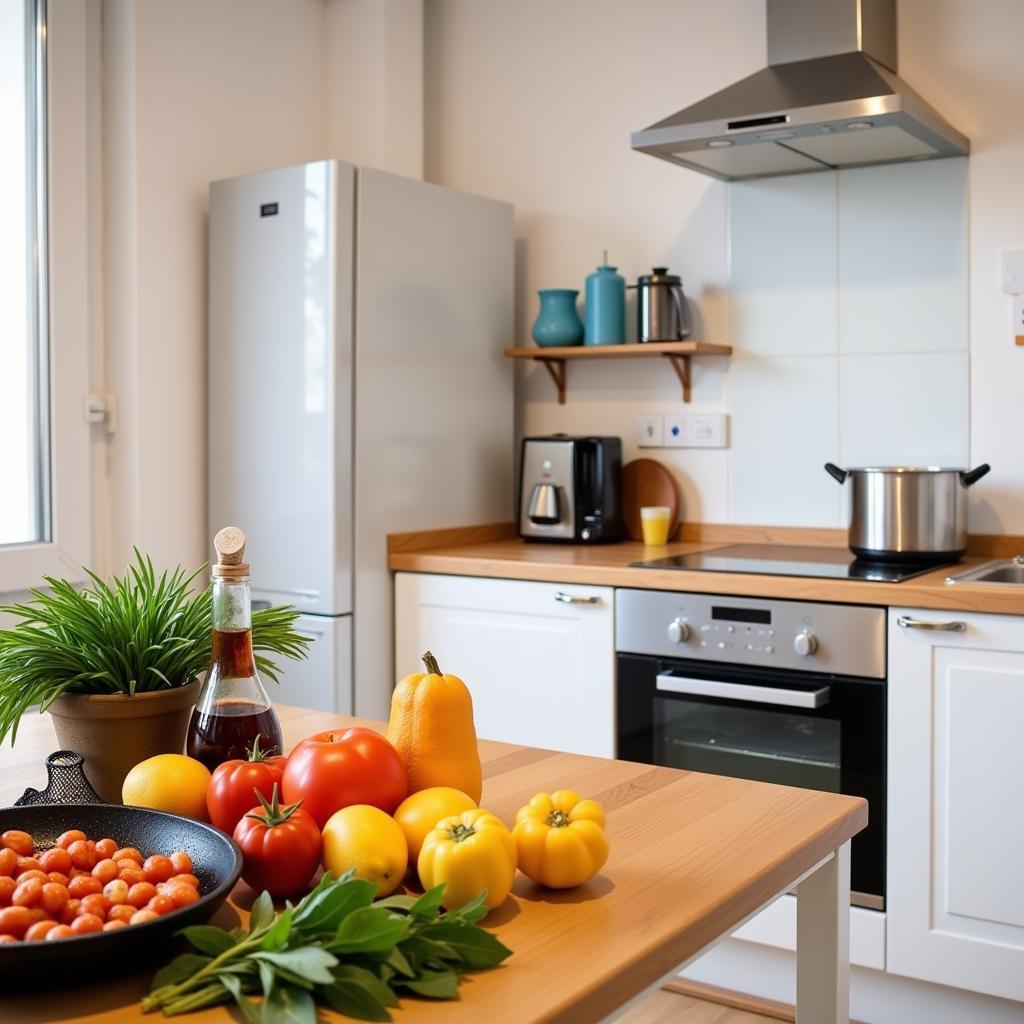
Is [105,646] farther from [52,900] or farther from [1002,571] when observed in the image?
[1002,571]

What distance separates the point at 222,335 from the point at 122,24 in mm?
778

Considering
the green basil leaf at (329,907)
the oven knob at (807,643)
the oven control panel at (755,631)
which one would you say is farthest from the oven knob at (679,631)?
the green basil leaf at (329,907)

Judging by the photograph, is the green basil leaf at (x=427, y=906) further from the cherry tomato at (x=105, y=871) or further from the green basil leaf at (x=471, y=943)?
the cherry tomato at (x=105, y=871)

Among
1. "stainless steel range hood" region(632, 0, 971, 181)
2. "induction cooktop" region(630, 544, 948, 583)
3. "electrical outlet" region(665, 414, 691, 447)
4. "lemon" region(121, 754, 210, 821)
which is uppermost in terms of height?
"stainless steel range hood" region(632, 0, 971, 181)

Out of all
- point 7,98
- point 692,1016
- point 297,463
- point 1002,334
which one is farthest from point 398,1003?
point 7,98

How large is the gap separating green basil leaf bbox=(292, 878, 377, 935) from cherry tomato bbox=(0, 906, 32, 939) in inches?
7.0

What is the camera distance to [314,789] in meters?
1.00

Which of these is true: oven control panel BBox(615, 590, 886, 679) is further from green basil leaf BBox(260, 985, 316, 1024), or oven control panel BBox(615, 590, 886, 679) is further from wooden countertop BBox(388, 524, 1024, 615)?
green basil leaf BBox(260, 985, 316, 1024)

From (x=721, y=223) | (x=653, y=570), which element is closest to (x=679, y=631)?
(x=653, y=570)

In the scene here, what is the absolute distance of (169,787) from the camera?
1038 millimetres

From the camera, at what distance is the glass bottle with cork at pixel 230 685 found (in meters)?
1.09

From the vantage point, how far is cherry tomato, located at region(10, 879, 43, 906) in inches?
32.8

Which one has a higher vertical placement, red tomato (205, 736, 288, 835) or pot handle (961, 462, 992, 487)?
pot handle (961, 462, 992, 487)

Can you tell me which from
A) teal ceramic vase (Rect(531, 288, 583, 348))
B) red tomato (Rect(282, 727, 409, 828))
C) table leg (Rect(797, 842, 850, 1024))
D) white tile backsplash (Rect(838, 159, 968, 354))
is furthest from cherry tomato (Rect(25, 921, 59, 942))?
teal ceramic vase (Rect(531, 288, 583, 348))
